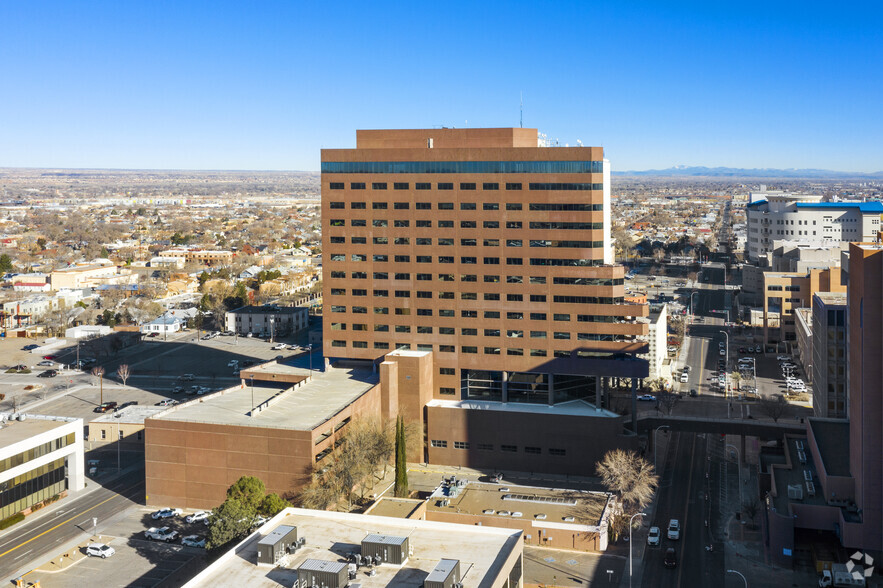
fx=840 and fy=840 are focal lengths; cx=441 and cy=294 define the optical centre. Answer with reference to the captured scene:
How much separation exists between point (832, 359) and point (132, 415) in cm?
7376

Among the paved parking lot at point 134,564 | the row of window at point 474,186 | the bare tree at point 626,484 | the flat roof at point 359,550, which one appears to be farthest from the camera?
the row of window at point 474,186

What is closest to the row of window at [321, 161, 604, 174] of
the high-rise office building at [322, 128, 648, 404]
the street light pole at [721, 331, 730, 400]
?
the high-rise office building at [322, 128, 648, 404]

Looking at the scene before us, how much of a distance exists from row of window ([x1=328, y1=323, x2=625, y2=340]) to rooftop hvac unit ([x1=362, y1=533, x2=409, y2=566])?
1543 inches

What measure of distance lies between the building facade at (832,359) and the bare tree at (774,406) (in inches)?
266

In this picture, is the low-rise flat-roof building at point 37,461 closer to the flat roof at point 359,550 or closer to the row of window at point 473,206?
the flat roof at point 359,550

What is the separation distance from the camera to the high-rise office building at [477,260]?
8100cm

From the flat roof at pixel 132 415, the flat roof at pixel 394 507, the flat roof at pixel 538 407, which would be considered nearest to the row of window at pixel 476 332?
the flat roof at pixel 538 407

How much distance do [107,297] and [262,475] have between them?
131 m

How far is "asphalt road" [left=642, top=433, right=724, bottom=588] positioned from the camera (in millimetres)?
59500

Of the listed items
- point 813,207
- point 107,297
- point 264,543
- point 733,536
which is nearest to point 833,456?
point 733,536

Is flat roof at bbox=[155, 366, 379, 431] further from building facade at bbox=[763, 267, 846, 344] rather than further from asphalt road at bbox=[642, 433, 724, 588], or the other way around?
building facade at bbox=[763, 267, 846, 344]

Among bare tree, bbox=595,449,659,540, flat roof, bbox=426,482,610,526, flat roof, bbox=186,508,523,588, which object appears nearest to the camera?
flat roof, bbox=186,508,523,588

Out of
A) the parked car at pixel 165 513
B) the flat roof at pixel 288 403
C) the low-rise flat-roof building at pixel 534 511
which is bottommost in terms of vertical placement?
the parked car at pixel 165 513

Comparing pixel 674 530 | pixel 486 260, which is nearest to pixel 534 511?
pixel 674 530
